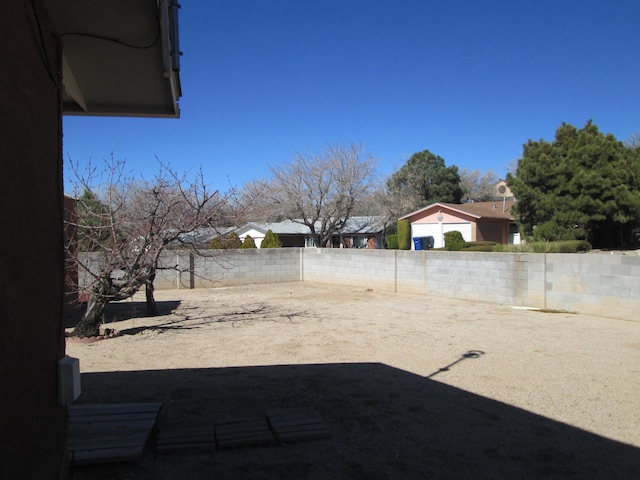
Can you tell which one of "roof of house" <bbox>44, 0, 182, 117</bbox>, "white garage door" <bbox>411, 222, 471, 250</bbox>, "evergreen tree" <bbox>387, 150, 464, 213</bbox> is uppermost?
"evergreen tree" <bbox>387, 150, 464, 213</bbox>

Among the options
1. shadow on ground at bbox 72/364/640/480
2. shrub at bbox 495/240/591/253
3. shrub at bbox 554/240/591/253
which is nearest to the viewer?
shadow on ground at bbox 72/364/640/480

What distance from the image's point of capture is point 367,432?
4320 mm

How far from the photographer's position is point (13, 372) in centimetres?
211

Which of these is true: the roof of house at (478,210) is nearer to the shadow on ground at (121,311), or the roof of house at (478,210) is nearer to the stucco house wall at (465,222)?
the stucco house wall at (465,222)

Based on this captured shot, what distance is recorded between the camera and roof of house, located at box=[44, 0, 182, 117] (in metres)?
3.19

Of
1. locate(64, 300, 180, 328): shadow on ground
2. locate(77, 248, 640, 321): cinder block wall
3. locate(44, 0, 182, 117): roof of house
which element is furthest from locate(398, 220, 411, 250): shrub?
locate(44, 0, 182, 117): roof of house

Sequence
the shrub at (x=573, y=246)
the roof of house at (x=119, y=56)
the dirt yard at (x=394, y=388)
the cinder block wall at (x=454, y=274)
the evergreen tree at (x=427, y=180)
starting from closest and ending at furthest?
the roof of house at (x=119, y=56) < the dirt yard at (x=394, y=388) < the cinder block wall at (x=454, y=274) < the shrub at (x=573, y=246) < the evergreen tree at (x=427, y=180)

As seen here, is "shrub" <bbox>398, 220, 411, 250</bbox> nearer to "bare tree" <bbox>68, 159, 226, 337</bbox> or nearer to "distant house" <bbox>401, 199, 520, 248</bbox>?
"distant house" <bbox>401, 199, 520, 248</bbox>

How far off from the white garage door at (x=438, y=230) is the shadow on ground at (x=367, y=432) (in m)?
27.0

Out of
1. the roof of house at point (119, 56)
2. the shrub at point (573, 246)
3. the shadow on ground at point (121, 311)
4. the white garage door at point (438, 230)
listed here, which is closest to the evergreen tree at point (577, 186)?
the shrub at point (573, 246)

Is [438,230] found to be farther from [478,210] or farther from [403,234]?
[478,210]

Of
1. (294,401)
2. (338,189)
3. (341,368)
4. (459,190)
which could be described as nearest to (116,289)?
(341,368)

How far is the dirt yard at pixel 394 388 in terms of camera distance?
3.70m

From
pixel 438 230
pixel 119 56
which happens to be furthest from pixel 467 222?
pixel 119 56
